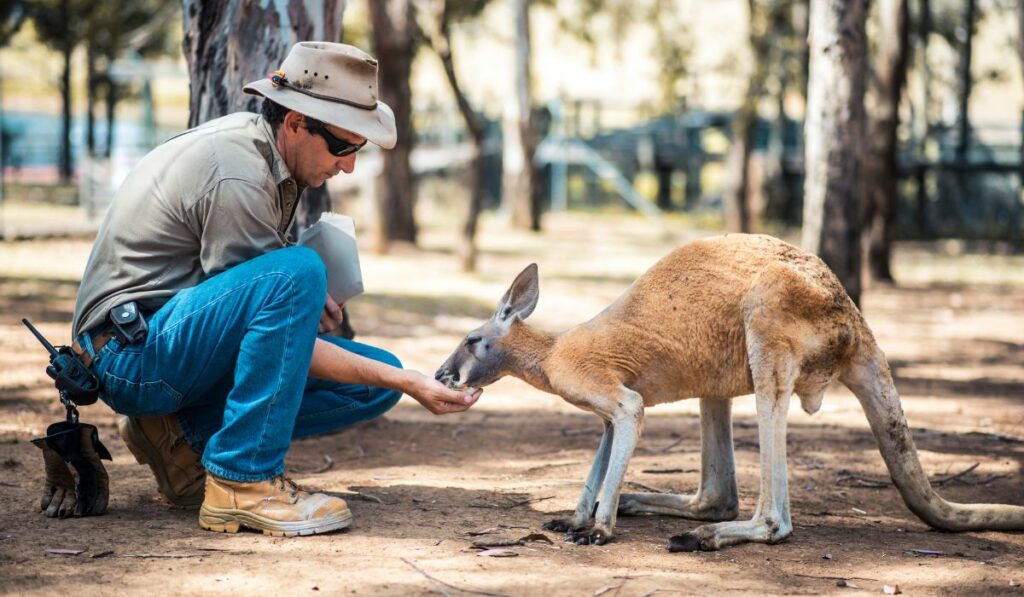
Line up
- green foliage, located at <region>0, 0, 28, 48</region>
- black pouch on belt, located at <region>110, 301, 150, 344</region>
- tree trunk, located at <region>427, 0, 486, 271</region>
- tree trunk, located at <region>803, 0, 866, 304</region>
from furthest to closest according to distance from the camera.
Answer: green foliage, located at <region>0, 0, 28, 48</region>
tree trunk, located at <region>427, 0, 486, 271</region>
tree trunk, located at <region>803, 0, 866, 304</region>
black pouch on belt, located at <region>110, 301, 150, 344</region>

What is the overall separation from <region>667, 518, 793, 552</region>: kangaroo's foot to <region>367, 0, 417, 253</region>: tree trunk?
31.1 ft

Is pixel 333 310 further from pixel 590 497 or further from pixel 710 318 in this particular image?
pixel 710 318

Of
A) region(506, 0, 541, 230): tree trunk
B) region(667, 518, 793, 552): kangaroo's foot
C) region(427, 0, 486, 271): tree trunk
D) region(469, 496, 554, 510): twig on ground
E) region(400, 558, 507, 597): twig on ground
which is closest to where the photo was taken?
region(400, 558, 507, 597): twig on ground

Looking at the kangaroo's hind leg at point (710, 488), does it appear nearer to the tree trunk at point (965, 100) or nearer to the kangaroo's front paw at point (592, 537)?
the kangaroo's front paw at point (592, 537)

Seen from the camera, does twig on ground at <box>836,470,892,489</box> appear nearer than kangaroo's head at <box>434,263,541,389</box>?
No

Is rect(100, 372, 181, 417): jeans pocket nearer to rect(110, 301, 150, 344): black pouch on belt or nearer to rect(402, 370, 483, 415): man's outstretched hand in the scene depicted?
rect(110, 301, 150, 344): black pouch on belt

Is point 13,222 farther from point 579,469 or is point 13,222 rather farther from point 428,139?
point 579,469

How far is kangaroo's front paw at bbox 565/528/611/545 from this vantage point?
357 cm

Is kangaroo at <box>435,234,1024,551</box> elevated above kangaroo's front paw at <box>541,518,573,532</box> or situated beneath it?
elevated above

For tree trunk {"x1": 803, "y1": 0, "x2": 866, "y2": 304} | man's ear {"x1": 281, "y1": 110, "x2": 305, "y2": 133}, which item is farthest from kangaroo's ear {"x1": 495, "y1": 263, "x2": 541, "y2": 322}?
tree trunk {"x1": 803, "y1": 0, "x2": 866, "y2": 304}

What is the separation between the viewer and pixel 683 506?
4027mm

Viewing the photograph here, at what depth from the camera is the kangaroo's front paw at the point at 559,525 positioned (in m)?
3.69

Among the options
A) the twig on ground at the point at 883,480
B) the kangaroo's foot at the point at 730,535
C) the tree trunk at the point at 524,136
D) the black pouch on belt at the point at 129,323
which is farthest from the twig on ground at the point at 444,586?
the tree trunk at the point at 524,136

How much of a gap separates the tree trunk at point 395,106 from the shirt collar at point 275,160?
890 cm
